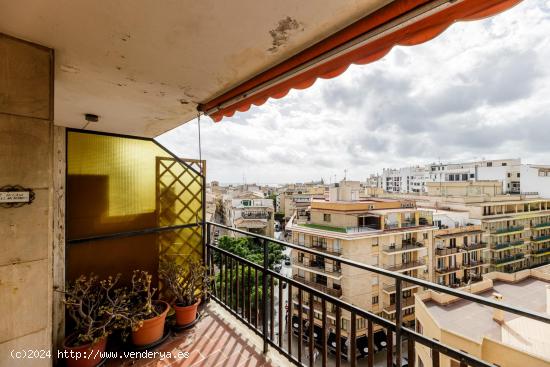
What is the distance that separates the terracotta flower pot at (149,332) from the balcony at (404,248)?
646 inches

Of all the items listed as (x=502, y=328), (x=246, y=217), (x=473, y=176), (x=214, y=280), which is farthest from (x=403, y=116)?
(x=214, y=280)

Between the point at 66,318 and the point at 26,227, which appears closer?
the point at 26,227

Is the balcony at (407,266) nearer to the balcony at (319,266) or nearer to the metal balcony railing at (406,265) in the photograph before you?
the metal balcony railing at (406,265)

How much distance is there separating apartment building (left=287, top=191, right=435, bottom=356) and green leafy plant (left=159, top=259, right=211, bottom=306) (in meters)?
13.4

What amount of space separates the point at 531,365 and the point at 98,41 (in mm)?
9126

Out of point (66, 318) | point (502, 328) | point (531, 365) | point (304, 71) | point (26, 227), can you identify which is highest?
point (304, 71)

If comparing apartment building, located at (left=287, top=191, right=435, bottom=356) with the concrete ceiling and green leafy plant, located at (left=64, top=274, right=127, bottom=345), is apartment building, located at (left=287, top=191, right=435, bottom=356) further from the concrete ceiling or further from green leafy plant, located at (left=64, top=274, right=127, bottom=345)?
the concrete ceiling

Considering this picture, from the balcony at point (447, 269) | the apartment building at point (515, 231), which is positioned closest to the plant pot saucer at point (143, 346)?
the balcony at point (447, 269)

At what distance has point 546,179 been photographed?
26.2 metres

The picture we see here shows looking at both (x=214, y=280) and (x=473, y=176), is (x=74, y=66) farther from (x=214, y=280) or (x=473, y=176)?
(x=473, y=176)

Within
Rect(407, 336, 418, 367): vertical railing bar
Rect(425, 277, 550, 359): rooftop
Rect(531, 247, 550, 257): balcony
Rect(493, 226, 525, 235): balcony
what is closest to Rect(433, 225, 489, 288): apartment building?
Rect(493, 226, 525, 235): balcony

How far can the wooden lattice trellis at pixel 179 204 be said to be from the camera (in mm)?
3064

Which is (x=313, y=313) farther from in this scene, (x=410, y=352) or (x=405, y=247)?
(x=405, y=247)

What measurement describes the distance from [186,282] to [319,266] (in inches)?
608
